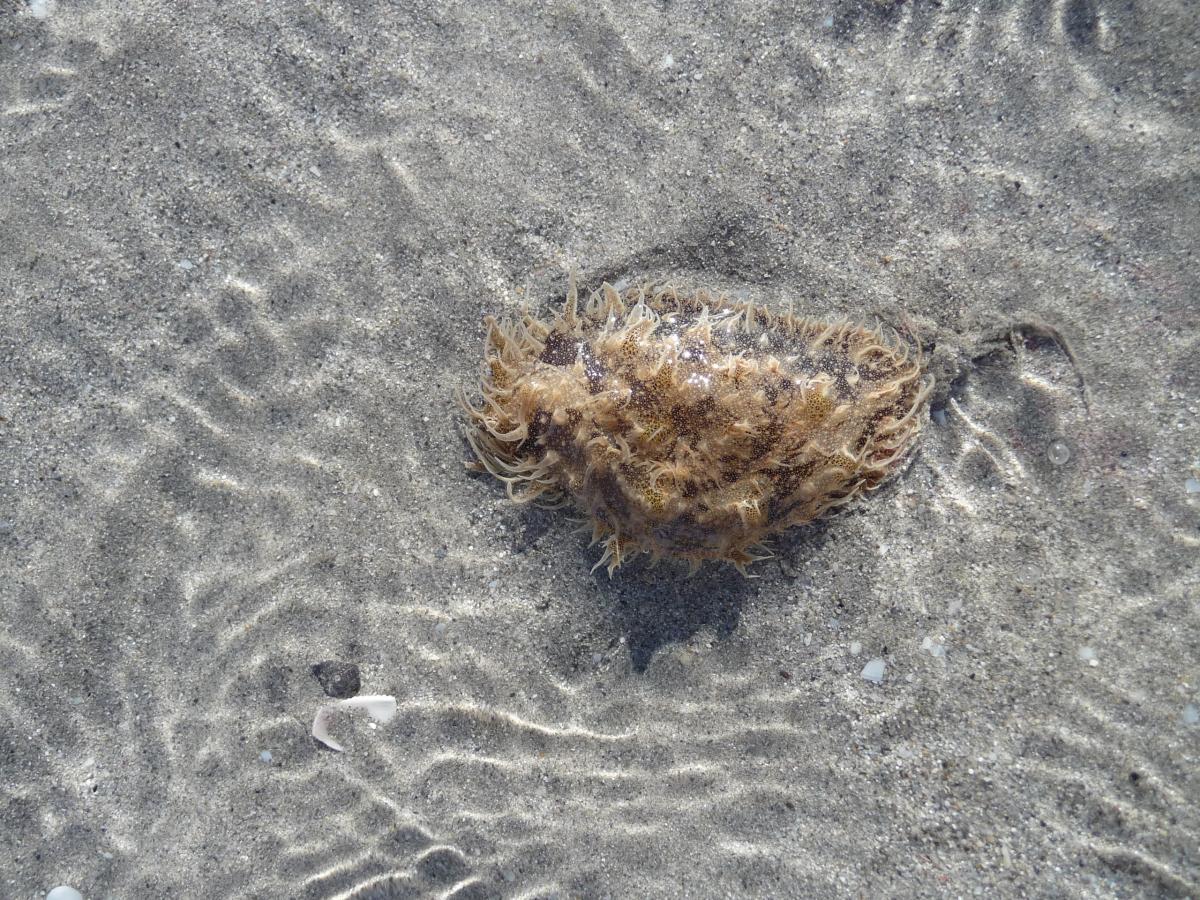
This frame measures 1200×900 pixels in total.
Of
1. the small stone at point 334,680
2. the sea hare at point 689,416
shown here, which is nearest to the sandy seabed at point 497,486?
the small stone at point 334,680

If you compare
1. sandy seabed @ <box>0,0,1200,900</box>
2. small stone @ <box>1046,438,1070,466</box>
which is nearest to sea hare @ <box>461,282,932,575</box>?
sandy seabed @ <box>0,0,1200,900</box>

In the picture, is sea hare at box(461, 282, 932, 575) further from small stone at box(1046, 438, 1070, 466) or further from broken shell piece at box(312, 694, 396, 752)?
broken shell piece at box(312, 694, 396, 752)

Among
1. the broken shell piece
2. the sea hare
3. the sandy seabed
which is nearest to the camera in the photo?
the sea hare

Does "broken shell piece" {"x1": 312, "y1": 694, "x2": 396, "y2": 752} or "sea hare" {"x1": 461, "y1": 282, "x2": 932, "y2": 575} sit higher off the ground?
"sea hare" {"x1": 461, "y1": 282, "x2": 932, "y2": 575}

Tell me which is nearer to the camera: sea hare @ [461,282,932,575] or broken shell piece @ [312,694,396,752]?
sea hare @ [461,282,932,575]

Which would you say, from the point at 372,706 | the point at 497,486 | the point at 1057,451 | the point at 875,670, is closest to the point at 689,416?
the point at 497,486

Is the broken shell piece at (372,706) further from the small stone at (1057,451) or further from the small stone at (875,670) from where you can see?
the small stone at (1057,451)
